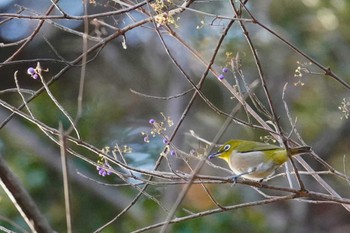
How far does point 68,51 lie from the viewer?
484 cm

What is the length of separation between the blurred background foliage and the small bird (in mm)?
1686

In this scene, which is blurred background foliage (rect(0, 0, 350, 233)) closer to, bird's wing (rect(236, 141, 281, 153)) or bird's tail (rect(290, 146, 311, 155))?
bird's wing (rect(236, 141, 281, 153))

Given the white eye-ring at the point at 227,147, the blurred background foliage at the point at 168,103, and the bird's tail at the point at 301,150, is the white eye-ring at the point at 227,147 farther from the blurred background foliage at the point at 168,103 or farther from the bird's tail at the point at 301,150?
the blurred background foliage at the point at 168,103

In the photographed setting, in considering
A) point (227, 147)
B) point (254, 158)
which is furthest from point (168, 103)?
point (254, 158)

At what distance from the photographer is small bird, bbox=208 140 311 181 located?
2.14 meters

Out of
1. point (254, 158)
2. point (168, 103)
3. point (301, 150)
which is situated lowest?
point (301, 150)

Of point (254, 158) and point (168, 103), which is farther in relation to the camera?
point (168, 103)

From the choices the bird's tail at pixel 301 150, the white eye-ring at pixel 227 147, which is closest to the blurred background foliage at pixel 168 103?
the white eye-ring at pixel 227 147

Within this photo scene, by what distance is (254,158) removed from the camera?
88.6 inches

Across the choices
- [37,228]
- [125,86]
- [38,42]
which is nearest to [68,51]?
[38,42]

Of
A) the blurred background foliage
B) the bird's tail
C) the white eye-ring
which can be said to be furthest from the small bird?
the blurred background foliage

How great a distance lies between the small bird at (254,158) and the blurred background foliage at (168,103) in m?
1.69

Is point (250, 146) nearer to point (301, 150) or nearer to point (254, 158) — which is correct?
point (254, 158)

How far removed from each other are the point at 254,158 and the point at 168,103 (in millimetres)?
2799
